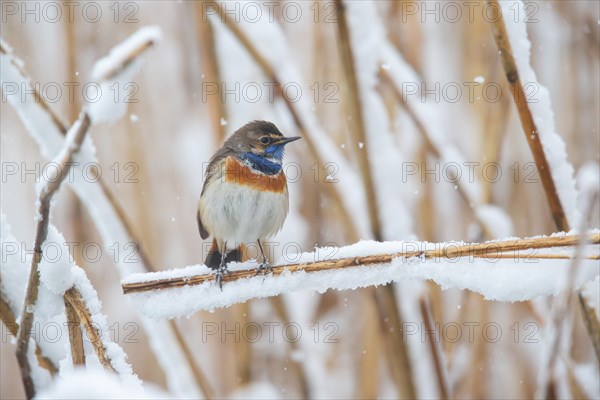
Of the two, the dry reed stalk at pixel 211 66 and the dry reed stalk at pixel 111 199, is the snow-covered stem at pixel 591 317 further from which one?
the dry reed stalk at pixel 211 66

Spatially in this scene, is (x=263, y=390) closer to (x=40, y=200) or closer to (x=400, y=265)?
(x=400, y=265)

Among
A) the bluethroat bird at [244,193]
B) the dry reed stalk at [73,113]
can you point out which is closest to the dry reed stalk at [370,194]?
the bluethroat bird at [244,193]

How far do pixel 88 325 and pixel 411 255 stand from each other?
650 mm

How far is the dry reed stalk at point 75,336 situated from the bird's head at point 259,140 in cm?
158

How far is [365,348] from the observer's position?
270 centimetres

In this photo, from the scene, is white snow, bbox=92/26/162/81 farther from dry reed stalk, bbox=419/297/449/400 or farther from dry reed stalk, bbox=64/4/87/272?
dry reed stalk, bbox=64/4/87/272

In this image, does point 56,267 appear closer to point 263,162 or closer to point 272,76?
point 272,76

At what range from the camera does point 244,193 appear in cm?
277

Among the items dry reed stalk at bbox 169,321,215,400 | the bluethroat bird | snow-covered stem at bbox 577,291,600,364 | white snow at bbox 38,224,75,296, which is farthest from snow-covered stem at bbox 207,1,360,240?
white snow at bbox 38,224,75,296

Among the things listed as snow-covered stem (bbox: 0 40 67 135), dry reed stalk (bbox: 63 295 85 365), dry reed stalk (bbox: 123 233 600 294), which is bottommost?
dry reed stalk (bbox: 63 295 85 365)

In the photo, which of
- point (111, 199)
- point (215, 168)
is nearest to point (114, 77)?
point (111, 199)

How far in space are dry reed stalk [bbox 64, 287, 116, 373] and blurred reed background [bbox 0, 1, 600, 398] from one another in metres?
1.26

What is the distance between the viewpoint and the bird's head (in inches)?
112

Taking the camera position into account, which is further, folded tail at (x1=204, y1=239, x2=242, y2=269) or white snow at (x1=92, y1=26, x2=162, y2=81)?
folded tail at (x1=204, y1=239, x2=242, y2=269)
